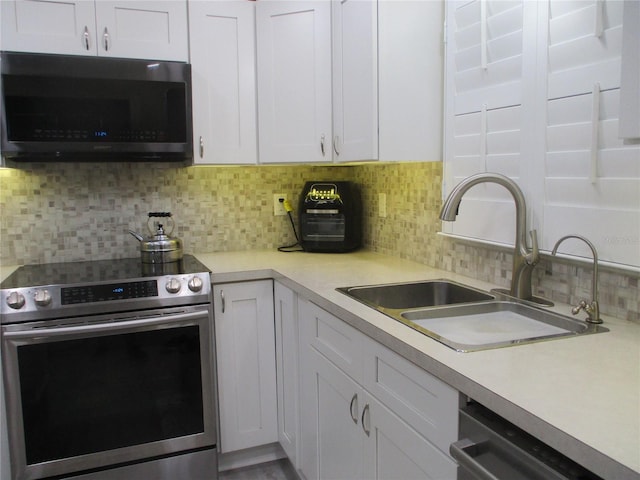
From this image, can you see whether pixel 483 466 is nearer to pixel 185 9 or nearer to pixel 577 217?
pixel 577 217

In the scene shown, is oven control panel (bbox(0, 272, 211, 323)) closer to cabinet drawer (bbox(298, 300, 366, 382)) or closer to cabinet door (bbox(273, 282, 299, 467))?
cabinet door (bbox(273, 282, 299, 467))

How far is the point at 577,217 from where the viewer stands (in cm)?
140

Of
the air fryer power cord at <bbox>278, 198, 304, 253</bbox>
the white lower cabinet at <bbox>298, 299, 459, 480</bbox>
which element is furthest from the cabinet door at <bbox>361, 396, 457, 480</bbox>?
the air fryer power cord at <bbox>278, 198, 304, 253</bbox>

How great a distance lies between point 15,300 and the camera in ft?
6.12

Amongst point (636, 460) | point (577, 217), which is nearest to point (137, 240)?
point (577, 217)

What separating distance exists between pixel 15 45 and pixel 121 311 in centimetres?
112

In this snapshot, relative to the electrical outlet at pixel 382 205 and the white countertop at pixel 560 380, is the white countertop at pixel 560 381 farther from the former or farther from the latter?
the electrical outlet at pixel 382 205

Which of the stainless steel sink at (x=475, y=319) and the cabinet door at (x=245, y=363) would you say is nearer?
the stainless steel sink at (x=475, y=319)

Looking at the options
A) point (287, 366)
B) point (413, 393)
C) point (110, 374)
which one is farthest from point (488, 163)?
point (110, 374)

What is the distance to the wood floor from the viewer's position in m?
2.31

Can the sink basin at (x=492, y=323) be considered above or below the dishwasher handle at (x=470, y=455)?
above

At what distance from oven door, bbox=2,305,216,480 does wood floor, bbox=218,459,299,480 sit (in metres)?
0.27

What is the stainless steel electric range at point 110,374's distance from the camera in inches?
75.1

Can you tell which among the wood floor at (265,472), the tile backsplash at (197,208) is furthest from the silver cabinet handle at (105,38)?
the wood floor at (265,472)
